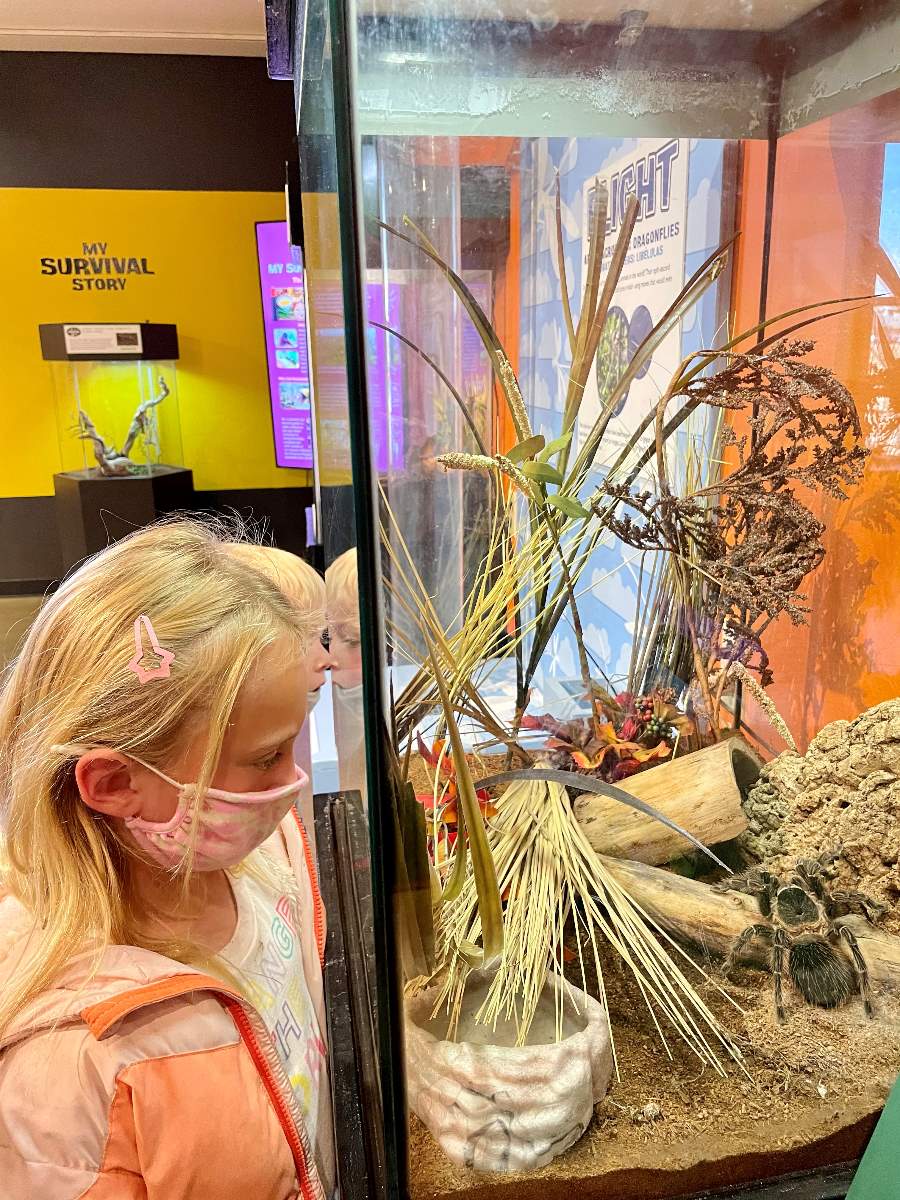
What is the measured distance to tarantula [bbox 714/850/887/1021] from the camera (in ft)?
2.81

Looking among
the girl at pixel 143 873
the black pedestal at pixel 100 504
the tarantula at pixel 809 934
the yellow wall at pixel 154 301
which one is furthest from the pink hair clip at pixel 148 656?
the yellow wall at pixel 154 301

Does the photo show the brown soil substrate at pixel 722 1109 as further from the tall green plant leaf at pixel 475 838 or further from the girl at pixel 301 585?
the girl at pixel 301 585

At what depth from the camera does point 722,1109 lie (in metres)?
0.75

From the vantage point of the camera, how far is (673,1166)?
0.71 meters

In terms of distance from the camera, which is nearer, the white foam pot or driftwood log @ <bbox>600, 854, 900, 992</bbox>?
the white foam pot

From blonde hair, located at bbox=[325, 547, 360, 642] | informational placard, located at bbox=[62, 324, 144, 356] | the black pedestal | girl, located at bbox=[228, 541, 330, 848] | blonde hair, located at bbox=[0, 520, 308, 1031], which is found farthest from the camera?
informational placard, located at bbox=[62, 324, 144, 356]

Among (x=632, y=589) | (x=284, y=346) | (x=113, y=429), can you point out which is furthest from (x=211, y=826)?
(x=113, y=429)

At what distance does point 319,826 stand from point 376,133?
99cm

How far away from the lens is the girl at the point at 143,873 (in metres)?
0.63

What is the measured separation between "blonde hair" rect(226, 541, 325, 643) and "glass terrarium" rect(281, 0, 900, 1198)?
0.17 m

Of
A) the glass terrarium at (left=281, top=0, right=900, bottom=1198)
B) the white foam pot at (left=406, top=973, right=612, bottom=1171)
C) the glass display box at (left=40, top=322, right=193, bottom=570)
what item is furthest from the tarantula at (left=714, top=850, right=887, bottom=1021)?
the glass display box at (left=40, top=322, right=193, bottom=570)

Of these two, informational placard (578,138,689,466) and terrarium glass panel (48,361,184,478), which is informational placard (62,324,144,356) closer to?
terrarium glass panel (48,361,184,478)

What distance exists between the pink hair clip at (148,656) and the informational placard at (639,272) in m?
0.40

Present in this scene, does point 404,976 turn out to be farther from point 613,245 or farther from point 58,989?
point 613,245
